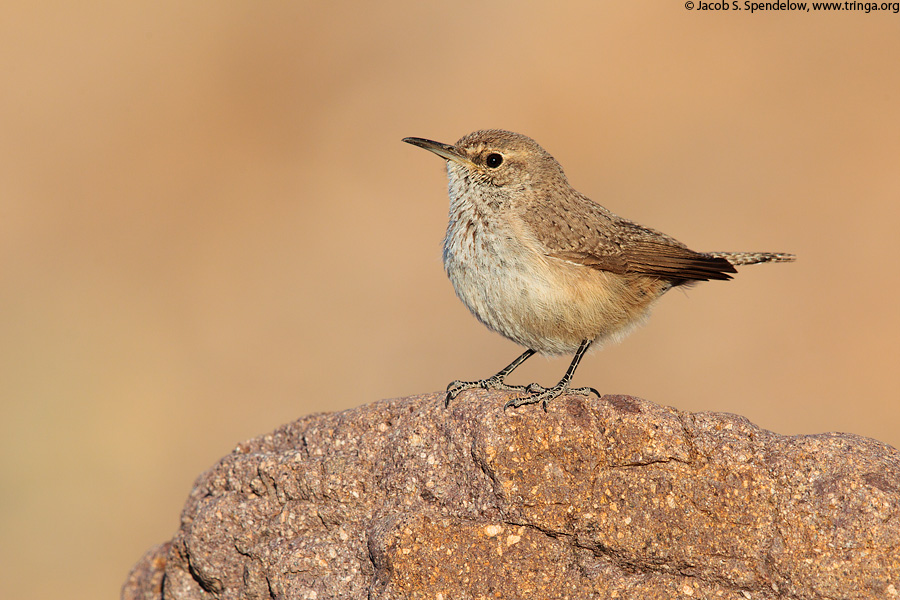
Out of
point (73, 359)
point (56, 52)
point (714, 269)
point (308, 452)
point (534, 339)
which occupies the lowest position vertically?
point (73, 359)

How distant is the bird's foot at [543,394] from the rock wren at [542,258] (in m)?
0.04

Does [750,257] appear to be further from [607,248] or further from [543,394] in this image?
[543,394]

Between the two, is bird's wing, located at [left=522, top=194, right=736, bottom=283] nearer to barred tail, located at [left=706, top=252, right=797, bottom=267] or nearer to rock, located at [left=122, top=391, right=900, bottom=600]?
barred tail, located at [left=706, top=252, right=797, bottom=267]

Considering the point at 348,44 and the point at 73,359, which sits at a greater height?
the point at 348,44

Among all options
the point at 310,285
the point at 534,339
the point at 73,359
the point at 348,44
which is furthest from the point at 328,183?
→ the point at 534,339

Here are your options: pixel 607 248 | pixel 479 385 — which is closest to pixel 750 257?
pixel 607 248

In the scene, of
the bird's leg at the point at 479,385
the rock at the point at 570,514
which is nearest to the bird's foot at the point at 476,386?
the bird's leg at the point at 479,385

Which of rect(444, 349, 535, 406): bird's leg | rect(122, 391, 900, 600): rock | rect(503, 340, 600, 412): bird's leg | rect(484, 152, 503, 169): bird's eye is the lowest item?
rect(122, 391, 900, 600): rock

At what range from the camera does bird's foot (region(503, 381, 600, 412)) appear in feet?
15.8

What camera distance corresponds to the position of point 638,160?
15.6 m

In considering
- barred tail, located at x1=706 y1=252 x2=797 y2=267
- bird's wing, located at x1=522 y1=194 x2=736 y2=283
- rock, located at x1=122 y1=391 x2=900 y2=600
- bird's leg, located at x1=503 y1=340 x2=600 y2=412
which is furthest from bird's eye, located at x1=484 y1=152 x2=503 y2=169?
rock, located at x1=122 y1=391 x2=900 y2=600

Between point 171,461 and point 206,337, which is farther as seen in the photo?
point 206,337

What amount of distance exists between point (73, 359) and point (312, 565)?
9.35m

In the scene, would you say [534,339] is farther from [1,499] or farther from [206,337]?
[206,337]
